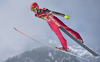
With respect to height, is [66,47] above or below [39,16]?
below

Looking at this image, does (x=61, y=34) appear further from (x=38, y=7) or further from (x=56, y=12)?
(x=38, y=7)

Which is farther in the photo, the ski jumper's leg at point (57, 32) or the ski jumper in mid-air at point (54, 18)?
the ski jumper's leg at point (57, 32)

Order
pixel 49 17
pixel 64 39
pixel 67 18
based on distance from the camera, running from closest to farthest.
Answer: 1. pixel 67 18
2. pixel 49 17
3. pixel 64 39

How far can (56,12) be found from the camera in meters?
10.7

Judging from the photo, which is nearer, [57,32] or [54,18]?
[54,18]

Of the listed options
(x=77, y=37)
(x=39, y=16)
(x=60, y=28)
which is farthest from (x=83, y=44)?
(x=39, y=16)

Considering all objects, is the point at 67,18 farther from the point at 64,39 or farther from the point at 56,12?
the point at 64,39

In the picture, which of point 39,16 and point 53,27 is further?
point 53,27

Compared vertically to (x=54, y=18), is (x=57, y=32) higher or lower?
lower

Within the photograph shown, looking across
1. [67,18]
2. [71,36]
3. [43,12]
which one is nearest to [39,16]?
[43,12]

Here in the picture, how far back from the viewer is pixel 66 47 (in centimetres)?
1229

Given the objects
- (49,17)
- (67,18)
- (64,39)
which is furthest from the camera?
(64,39)

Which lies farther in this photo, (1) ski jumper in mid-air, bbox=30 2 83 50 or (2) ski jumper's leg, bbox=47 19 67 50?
(2) ski jumper's leg, bbox=47 19 67 50

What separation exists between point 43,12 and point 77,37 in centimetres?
347
